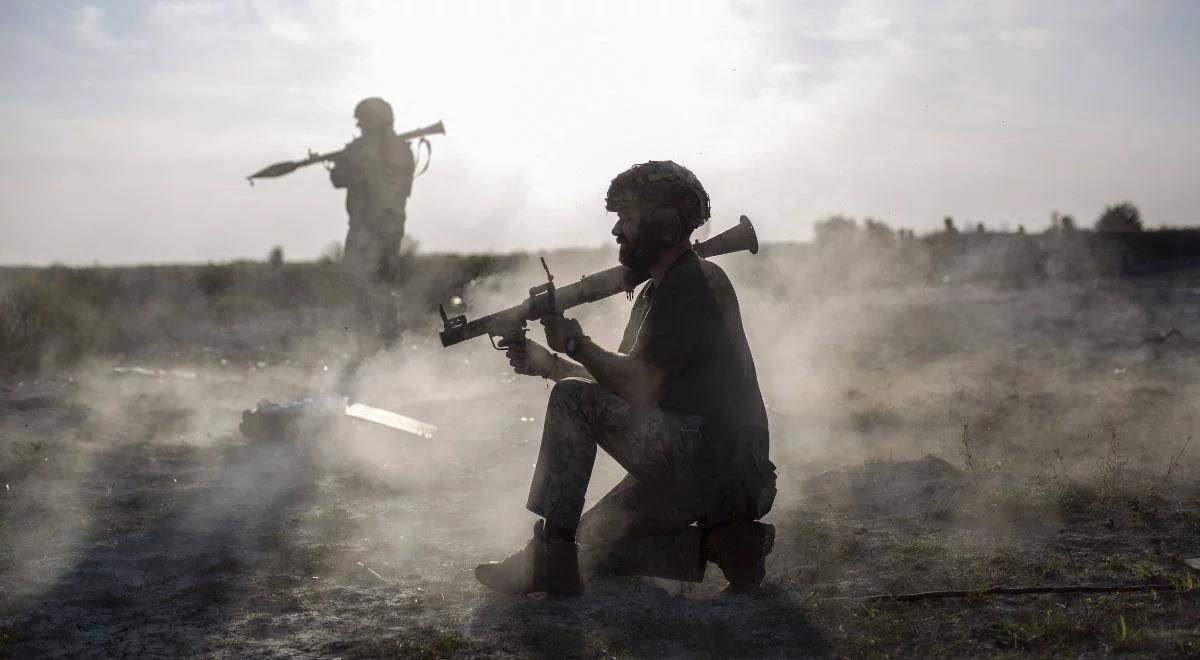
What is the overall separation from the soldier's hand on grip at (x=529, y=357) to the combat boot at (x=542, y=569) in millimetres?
665

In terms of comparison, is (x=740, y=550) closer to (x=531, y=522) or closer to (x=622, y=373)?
(x=622, y=373)

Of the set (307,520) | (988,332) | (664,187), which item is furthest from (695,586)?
(988,332)

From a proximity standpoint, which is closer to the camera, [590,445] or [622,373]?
[622,373]

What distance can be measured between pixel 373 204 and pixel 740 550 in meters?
8.50

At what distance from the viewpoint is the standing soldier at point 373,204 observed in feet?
37.2

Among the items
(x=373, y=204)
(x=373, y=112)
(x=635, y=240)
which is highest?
(x=373, y=112)

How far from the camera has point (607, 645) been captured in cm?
339

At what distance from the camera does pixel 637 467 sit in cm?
387

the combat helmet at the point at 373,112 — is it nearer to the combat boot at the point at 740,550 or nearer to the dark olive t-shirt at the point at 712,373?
the dark olive t-shirt at the point at 712,373

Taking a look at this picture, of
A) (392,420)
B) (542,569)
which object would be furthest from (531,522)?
(392,420)

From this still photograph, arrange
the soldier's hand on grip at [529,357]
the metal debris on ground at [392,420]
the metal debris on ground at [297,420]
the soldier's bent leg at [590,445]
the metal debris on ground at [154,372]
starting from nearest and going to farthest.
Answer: the soldier's bent leg at [590,445]
the soldier's hand on grip at [529,357]
the metal debris on ground at [392,420]
the metal debris on ground at [297,420]
the metal debris on ground at [154,372]

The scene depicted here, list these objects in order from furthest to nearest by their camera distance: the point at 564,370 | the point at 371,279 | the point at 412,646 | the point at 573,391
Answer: the point at 371,279
the point at 564,370
the point at 573,391
the point at 412,646

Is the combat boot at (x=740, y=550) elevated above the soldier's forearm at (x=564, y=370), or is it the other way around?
the soldier's forearm at (x=564, y=370)

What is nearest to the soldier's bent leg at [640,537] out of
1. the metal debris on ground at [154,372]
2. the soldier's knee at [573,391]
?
the soldier's knee at [573,391]
